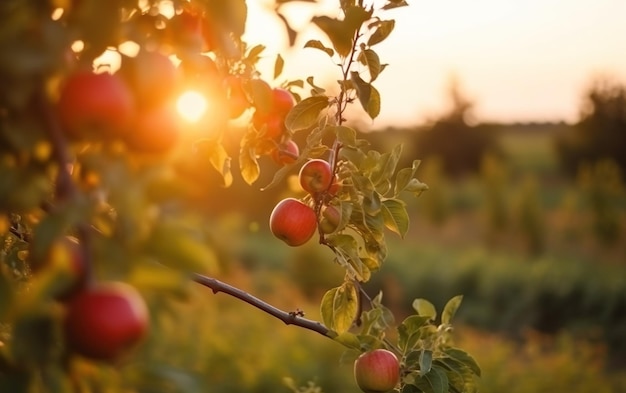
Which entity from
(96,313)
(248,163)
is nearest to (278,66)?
(248,163)

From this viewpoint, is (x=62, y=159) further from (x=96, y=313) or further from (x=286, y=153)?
(x=286, y=153)

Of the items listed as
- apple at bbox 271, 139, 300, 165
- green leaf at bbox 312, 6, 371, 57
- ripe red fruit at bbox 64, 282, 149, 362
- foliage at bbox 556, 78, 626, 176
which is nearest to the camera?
ripe red fruit at bbox 64, 282, 149, 362

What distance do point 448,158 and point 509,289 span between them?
15344mm

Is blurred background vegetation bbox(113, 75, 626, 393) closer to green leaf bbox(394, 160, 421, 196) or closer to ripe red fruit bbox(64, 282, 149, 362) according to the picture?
ripe red fruit bbox(64, 282, 149, 362)

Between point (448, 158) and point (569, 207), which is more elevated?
point (448, 158)

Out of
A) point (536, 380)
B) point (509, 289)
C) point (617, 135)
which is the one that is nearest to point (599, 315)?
point (509, 289)

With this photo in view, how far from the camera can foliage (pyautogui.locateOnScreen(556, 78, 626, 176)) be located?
870 inches

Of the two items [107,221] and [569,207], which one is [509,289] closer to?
[569,207]

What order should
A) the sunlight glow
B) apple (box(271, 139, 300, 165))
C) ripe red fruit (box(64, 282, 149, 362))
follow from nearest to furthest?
ripe red fruit (box(64, 282, 149, 362))
the sunlight glow
apple (box(271, 139, 300, 165))

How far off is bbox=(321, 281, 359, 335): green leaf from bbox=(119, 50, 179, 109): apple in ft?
3.13

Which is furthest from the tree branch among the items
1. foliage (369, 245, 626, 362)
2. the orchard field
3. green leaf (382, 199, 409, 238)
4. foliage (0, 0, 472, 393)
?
foliage (369, 245, 626, 362)

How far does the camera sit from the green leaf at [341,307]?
1.73 meters

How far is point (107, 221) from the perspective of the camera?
2.70 feet

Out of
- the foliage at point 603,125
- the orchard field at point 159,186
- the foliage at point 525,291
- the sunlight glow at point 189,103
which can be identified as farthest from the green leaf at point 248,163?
the foliage at point 603,125
